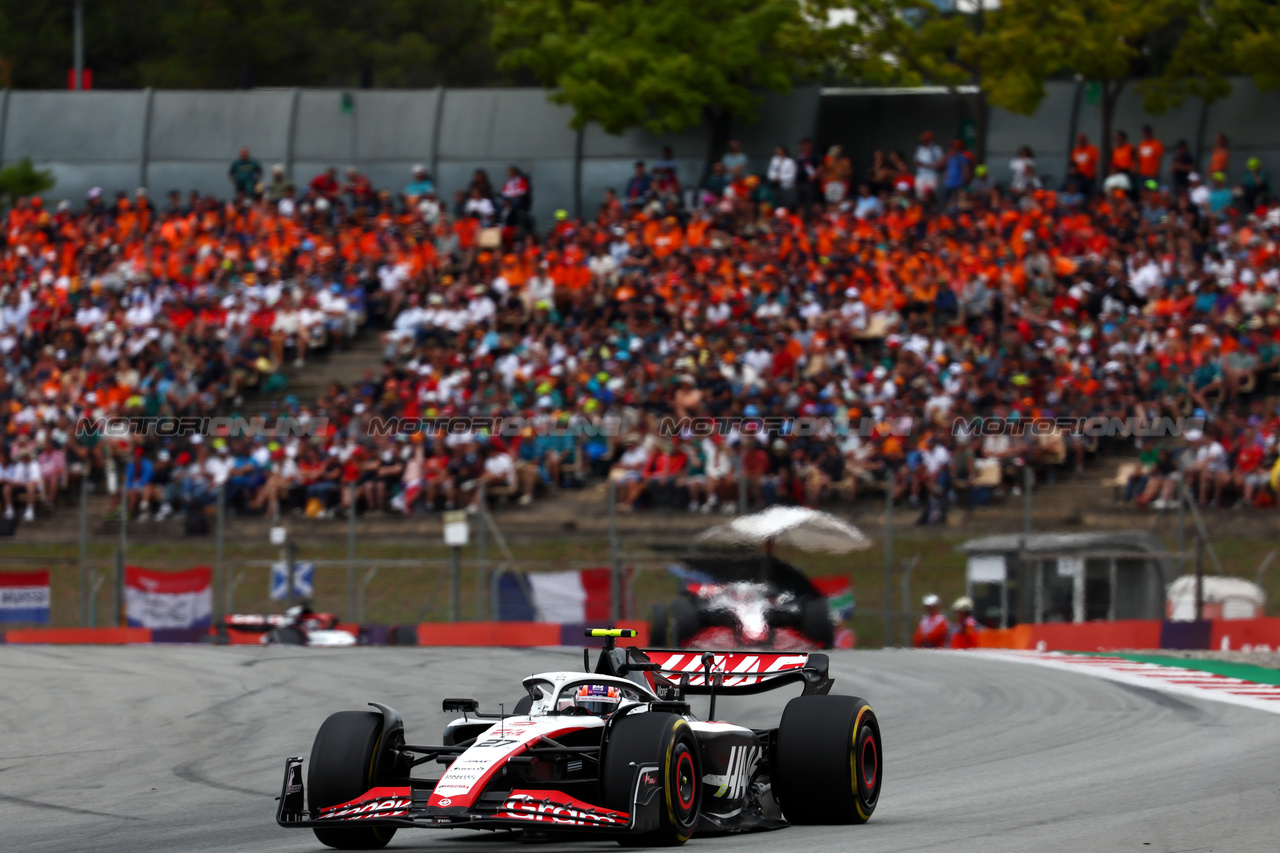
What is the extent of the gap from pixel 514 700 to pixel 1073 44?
18890 millimetres

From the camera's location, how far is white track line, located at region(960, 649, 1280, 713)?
47.1 feet

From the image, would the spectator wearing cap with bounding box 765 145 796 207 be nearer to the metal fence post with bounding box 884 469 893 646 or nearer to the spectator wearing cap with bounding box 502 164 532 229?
the spectator wearing cap with bounding box 502 164 532 229

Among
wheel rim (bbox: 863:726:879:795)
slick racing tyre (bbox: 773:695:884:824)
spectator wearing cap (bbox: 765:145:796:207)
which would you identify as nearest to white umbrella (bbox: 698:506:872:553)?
wheel rim (bbox: 863:726:879:795)

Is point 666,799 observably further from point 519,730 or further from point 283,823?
point 283,823

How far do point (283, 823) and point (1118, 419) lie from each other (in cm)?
1621

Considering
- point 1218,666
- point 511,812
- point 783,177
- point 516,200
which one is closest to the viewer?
point 511,812

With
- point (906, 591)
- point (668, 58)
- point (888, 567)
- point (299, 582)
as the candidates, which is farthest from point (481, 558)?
point (668, 58)

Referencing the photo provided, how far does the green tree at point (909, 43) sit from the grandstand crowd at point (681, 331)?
1437 mm

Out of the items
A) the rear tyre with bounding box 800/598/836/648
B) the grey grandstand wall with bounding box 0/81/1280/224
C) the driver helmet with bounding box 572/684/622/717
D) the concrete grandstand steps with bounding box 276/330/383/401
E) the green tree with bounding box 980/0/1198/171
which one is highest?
the green tree with bounding box 980/0/1198/171

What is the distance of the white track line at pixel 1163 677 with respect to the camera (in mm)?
14352

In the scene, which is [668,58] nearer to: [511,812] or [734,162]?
[734,162]

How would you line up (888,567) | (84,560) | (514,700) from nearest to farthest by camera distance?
(514,700) < (888,567) < (84,560)

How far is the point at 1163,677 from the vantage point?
1598cm

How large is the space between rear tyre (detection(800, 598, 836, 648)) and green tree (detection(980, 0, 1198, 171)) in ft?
47.6
